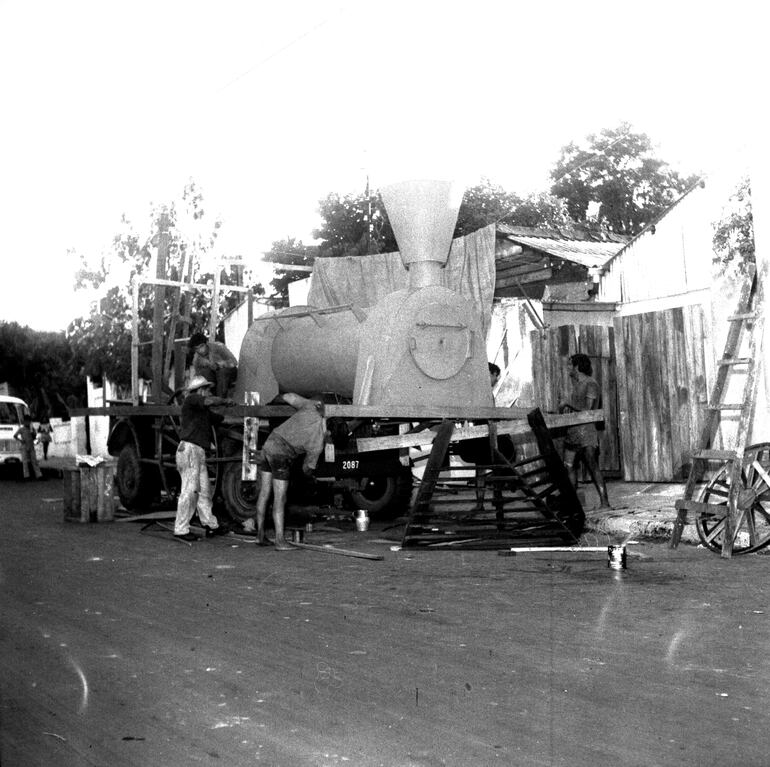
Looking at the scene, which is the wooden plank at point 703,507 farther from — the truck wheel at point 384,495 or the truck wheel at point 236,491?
the truck wheel at point 236,491

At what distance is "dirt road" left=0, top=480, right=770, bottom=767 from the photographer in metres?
3.86

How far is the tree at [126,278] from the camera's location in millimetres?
20922

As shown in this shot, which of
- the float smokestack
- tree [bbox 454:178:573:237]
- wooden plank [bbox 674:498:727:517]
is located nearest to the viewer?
wooden plank [bbox 674:498:727:517]

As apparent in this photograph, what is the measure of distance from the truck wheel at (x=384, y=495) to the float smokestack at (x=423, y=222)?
3056 mm

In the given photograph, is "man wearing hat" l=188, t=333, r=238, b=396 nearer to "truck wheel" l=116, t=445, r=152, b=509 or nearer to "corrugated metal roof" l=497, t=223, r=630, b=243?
"truck wheel" l=116, t=445, r=152, b=509

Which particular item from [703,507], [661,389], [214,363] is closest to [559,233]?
[661,389]

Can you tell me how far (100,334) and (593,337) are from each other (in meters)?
16.3

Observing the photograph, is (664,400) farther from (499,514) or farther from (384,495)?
(384,495)

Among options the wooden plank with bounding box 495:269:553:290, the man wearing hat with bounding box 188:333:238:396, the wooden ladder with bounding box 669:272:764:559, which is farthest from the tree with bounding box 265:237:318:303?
the wooden ladder with bounding box 669:272:764:559

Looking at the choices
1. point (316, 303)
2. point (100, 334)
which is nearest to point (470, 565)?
point (316, 303)

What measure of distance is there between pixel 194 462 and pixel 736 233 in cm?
941

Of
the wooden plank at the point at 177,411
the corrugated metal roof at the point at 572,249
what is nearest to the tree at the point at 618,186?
the corrugated metal roof at the point at 572,249

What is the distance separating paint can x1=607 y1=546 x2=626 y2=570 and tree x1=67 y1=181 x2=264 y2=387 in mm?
12587

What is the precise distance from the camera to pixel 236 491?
1223 cm
